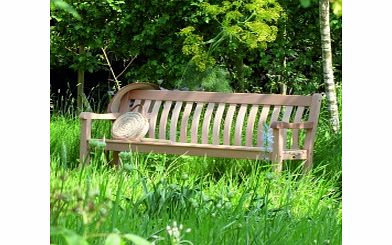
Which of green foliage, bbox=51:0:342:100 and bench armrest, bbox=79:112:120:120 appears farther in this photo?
green foliage, bbox=51:0:342:100

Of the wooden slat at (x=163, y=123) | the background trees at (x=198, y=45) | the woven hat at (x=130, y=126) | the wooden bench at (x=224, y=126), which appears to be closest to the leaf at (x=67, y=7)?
the wooden bench at (x=224, y=126)

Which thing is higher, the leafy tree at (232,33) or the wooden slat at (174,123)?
the leafy tree at (232,33)

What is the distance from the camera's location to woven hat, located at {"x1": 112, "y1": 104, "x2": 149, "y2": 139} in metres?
5.03

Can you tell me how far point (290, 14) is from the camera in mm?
6164

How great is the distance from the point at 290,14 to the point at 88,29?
161cm

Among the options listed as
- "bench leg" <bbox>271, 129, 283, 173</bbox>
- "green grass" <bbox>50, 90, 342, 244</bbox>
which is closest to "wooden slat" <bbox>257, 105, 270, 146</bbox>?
"bench leg" <bbox>271, 129, 283, 173</bbox>

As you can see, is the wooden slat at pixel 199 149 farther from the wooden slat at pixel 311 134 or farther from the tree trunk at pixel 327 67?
the tree trunk at pixel 327 67

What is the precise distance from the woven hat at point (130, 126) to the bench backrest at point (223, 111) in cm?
13

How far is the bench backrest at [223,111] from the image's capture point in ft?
16.0

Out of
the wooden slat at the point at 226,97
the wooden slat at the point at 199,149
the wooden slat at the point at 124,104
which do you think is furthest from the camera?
the wooden slat at the point at 124,104

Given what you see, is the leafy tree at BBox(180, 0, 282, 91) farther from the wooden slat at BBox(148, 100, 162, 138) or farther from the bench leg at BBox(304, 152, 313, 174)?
the bench leg at BBox(304, 152, 313, 174)

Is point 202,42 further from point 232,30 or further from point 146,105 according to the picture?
point 146,105

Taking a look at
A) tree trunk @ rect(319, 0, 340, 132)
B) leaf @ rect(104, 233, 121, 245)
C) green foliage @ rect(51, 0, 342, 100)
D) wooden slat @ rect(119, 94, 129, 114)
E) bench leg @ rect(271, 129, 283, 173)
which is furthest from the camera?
green foliage @ rect(51, 0, 342, 100)
